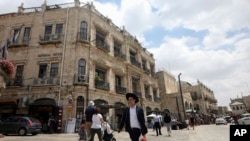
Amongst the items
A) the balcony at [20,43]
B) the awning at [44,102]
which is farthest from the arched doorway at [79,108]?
the balcony at [20,43]

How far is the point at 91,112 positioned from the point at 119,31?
843 inches

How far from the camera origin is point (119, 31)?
93.6 feet

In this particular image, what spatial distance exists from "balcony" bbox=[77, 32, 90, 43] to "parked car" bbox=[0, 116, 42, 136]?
9210mm

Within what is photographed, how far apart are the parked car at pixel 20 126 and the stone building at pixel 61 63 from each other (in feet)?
10.9

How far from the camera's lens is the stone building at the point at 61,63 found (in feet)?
62.7

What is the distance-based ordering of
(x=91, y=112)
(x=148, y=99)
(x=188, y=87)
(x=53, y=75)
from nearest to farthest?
(x=91, y=112)
(x=53, y=75)
(x=148, y=99)
(x=188, y=87)

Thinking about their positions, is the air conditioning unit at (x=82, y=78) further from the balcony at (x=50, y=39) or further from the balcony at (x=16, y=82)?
the balcony at (x=16, y=82)

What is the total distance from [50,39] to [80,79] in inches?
224

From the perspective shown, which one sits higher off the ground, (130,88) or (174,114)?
(130,88)

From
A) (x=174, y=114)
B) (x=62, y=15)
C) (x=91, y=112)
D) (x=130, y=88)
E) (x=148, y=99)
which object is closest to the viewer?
(x=91, y=112)

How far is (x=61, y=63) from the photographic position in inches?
787

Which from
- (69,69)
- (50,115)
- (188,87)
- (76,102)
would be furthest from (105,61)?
(188,87)

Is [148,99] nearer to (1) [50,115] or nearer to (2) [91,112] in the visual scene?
(1) [50,115]

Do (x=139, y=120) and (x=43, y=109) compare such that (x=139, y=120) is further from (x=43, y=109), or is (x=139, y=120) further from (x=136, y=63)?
(x=136, y=63)
